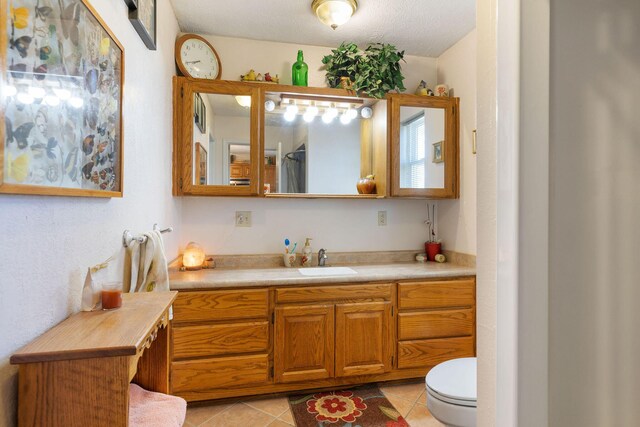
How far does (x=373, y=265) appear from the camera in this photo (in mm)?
2807

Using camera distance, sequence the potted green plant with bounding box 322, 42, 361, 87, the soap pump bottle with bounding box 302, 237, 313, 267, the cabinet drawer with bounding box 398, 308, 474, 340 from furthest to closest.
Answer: the soap pump bottle with bounding box 302, 237, 313, 267 → the potted green plant with bounding box 322, 42, 361, 87 → the cabinet drawer with bounding box 398, 308, 474, 340

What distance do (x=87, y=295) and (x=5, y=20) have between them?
0.76m

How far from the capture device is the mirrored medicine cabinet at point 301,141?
2400mm

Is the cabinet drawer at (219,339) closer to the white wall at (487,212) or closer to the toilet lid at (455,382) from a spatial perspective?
the toilet lid at (455,382)

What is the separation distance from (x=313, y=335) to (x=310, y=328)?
0.05 meters

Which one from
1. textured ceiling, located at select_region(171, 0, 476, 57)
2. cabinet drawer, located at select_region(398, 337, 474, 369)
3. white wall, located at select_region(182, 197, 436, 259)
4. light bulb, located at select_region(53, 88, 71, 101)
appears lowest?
cabinet drawer, located at select_region(398, 337, 474, 369)

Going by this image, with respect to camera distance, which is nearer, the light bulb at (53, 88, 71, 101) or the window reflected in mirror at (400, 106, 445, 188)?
the light bulb at (53, 88, 71, 101)

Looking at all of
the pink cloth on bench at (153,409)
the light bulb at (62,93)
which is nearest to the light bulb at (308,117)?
the light bulb at (62,93)

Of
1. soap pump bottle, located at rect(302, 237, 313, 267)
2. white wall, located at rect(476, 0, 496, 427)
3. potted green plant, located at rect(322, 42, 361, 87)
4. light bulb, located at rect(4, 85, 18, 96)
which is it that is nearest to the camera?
light bulb, located at rect(4, 85, 18, 96)

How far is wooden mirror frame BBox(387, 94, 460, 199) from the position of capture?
264 cm

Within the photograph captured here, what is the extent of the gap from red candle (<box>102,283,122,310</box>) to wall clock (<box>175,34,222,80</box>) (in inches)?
70.1

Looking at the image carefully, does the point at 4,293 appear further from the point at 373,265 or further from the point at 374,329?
the point at 373,265

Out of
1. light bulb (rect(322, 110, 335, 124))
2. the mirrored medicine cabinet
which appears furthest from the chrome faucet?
light bulb (rect(322, 110, 335, 124))

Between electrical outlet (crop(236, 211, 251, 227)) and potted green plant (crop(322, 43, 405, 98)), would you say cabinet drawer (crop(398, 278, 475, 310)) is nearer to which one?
electrical outlet (crop(236, 211, 251, 227))
